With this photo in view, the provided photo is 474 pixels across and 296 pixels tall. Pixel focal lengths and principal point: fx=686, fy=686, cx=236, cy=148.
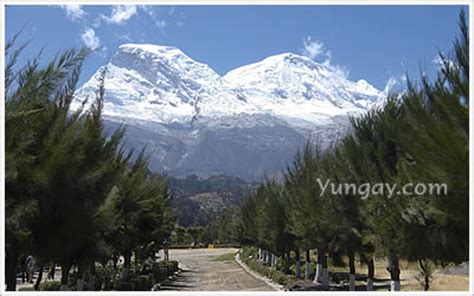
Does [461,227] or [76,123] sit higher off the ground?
[76,123]

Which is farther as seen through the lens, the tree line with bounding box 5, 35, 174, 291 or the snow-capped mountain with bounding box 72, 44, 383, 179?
the snow-capped mountain with bounding box 72, 44, 383, 179

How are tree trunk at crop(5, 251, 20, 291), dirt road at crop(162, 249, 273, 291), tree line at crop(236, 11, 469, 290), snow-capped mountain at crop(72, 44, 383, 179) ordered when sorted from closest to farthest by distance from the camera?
tree line at crop(236, 11, 469, 290) → tree trunk at crop(5, 251, 20, 291) → dirt road at crop(162, 249, 273, 291) → snow-capped mountain at crop(72, 44, 383, 179)

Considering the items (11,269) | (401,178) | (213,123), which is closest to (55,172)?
(11,269)

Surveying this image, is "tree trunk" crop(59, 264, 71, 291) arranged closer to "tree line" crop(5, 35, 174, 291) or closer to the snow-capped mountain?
"tree line" crop(5, 35, 174, 291)

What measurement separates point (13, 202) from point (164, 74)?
400ft

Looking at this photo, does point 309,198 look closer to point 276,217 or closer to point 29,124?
point 276,217

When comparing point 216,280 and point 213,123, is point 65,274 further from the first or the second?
point 213,123

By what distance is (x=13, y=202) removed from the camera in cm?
711

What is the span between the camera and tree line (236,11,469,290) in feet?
22.1

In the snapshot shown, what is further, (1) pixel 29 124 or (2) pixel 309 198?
(2) pixel 309 198

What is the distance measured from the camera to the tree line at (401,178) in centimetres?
675

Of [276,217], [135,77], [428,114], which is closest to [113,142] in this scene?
[428,114]

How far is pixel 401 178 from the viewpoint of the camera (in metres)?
8.74

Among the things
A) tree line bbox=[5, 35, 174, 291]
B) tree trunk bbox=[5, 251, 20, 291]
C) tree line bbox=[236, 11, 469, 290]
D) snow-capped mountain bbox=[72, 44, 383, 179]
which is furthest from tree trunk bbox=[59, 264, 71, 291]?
snow-capped mountain bbox=[72, 44, 383, 179]
